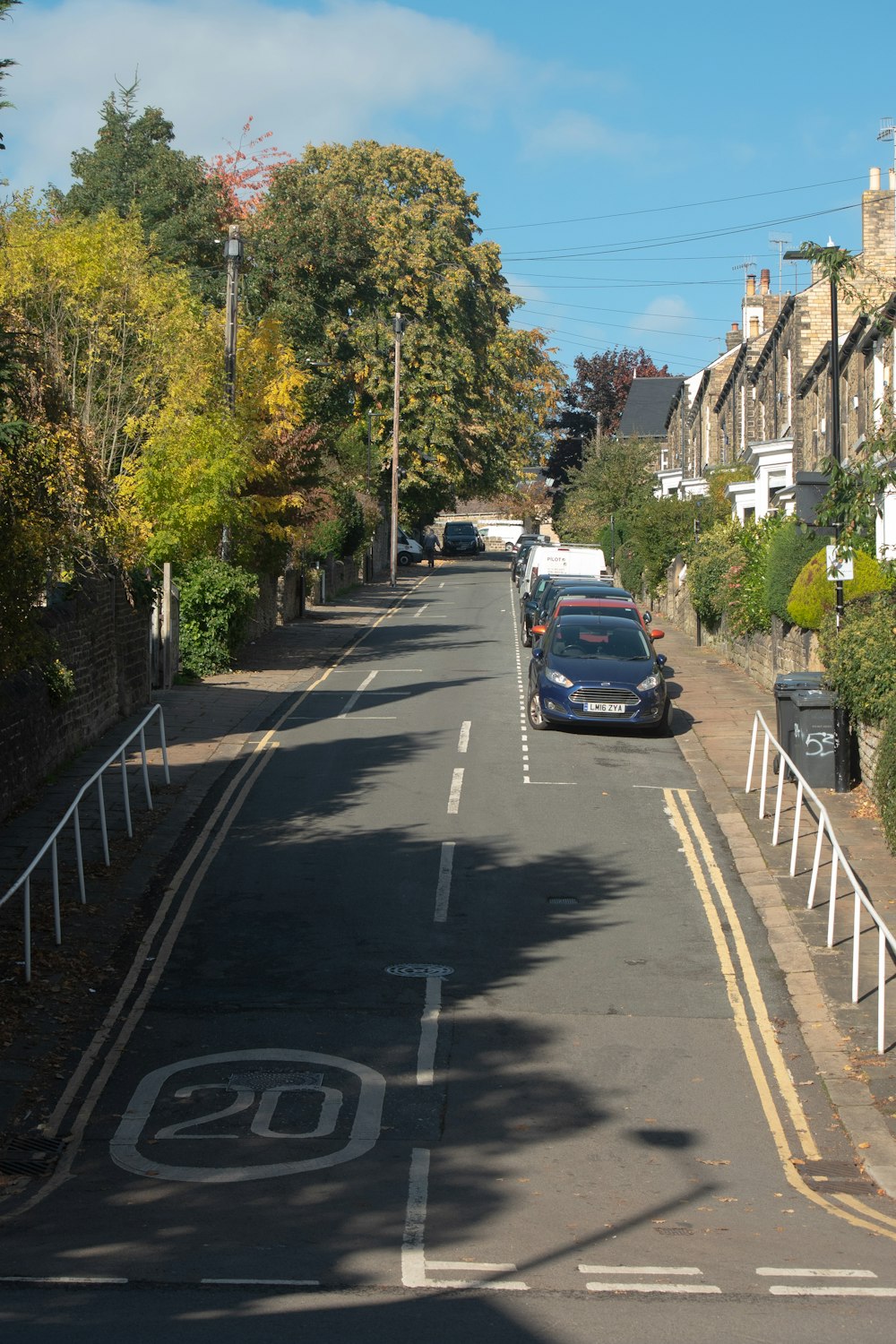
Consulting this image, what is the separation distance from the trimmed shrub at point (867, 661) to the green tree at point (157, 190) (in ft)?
115

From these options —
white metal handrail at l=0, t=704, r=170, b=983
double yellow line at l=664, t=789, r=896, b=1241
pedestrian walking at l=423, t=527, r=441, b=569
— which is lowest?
double yellow line at l=664, t=789, r=896, b=1241

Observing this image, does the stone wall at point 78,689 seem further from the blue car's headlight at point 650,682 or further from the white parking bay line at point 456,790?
the blue car's headlight at point 650,682

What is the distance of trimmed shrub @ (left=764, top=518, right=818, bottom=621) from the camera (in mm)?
23672

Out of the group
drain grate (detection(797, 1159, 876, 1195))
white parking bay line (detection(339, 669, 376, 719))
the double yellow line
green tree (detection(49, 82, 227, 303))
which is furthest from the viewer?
green tree (detection(49, 82, 227, 303))

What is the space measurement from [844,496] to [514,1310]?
10476 mm

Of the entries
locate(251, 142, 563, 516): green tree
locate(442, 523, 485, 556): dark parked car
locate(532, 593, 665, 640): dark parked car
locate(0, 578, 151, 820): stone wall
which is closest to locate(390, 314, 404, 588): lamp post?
locate(251, 142, 563, 516): green tree

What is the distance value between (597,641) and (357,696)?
5.08m

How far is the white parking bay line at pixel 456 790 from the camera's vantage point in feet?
55.0

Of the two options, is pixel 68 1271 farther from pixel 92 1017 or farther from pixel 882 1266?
pixel 92 1017

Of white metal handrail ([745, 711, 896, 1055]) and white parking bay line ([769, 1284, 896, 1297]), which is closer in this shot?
white parking bay line ([769, 1284, 896, 1297])

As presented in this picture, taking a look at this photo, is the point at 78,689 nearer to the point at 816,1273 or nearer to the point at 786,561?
the point at 786,561

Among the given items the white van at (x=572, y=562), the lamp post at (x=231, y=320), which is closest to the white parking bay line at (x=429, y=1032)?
the lamp post at (x=231, y=320)

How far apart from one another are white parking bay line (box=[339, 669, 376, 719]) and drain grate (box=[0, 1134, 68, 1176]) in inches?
603

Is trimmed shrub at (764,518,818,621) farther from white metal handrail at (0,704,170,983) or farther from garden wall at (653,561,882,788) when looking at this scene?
white metal handrail at (0,704,170,983)
